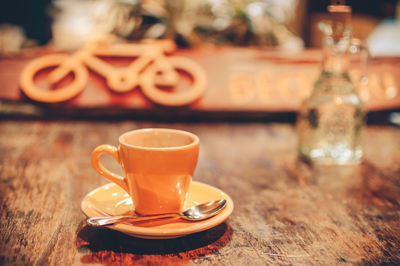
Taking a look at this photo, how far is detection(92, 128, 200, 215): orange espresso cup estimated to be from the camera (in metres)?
0.52

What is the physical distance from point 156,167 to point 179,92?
90 cm

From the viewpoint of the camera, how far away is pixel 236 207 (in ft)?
2.24

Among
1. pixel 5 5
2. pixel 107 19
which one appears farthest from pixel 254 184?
pixel 5 5

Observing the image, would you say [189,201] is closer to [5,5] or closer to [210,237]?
[210,237]

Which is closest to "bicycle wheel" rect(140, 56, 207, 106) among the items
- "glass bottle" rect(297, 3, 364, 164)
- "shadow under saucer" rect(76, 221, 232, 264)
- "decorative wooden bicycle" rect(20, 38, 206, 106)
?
"decorative wooden bicycle" rect(20, 38, 206, 106)

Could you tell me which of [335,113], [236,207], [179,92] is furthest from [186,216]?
[179,92]

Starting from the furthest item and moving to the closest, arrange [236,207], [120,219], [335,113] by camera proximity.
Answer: [335,113] < [236,207] < [120,219]

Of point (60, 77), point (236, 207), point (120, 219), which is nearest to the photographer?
point (120, 219)

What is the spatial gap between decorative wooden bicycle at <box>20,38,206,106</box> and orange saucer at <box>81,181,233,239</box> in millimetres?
747

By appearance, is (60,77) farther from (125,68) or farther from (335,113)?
(335,113)

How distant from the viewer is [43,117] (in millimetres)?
1418

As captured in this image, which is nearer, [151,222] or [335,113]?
[151,222]

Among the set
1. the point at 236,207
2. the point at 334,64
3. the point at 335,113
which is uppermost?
the point at 334,64

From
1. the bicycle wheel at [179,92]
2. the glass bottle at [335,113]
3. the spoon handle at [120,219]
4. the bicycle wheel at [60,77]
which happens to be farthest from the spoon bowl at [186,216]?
the bicycle wheel at [60,77]
